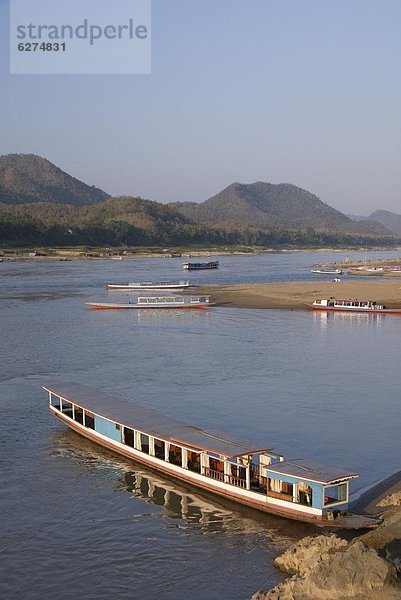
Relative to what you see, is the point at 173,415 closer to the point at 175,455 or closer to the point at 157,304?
the point at 175,455

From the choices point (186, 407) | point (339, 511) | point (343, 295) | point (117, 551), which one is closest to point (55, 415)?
point (186, 407)

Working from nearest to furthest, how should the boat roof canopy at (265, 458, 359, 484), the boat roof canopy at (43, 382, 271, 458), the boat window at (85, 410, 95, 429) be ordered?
the boat roof canopy at (265, 458, 359, 484) → the boat roof canopy at (43, 382, 271, 458) → the boat window at (85, 410, 95, 429)

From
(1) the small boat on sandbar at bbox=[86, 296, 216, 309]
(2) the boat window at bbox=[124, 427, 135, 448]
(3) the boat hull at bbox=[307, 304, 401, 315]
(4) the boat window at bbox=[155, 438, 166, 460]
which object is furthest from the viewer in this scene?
(1) the small boat on sandbar at bbox=[86, 296, 216, 309]

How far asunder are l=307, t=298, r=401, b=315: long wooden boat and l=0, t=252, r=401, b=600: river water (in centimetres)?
906

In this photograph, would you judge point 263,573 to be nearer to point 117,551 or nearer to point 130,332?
point 117,551

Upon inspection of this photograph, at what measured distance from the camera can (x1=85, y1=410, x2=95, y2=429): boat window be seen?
2546 centimetres

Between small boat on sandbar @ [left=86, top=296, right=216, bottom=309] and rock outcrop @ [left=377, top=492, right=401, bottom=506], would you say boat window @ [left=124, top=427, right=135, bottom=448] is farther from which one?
small boat on sandbar @ [left=86, top=296, right=216, bottom=309]

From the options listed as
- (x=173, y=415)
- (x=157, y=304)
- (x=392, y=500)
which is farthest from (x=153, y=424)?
(x=157, y=304)

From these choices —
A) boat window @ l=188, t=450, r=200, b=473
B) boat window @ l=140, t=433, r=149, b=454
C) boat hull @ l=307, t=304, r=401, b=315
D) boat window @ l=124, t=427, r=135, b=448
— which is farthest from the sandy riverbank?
boat window @ l=188, t=450, r=200, b=473

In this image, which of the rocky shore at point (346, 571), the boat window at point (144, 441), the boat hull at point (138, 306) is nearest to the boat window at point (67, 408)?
the boat window at point (144, 441)

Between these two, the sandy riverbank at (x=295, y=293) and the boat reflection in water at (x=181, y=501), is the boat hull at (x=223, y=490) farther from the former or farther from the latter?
the sandy riverbank at (x=295, y=293)

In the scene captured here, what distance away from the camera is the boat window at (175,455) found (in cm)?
2189

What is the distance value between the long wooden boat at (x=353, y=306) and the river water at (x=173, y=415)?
9.06 metres

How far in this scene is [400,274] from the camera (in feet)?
365
